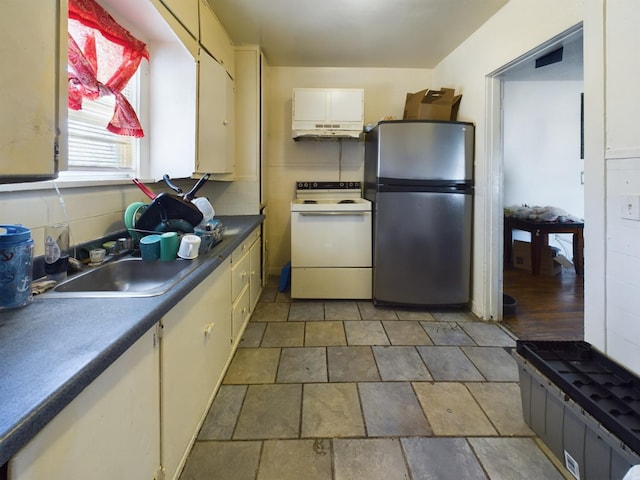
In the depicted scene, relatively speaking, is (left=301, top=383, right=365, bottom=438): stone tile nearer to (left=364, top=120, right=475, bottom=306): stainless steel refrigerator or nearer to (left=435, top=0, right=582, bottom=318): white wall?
(left=364, top=120, right=475, bottom=306): stainless steel refrigerator

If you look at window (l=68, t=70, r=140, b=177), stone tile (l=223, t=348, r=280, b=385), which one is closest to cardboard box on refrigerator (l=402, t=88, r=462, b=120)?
window (l=68, t=70, r=140, b=177)

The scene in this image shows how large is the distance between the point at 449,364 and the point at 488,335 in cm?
60

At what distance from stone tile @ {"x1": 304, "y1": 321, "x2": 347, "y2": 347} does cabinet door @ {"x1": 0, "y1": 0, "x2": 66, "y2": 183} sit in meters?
1.84

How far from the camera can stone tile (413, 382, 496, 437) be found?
1541 millimetres

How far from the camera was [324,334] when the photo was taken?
250cm

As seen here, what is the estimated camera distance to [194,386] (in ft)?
4.60

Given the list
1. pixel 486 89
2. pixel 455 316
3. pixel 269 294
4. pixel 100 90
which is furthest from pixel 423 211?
pixel 100 90

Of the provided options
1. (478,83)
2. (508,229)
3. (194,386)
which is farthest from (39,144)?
(508,229)

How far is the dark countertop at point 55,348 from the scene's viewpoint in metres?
0.54

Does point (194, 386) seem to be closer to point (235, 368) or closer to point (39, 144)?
point (235, 368)

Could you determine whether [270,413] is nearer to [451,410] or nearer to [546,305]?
[451,410]

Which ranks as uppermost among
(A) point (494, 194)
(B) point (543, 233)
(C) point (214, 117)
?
(C) point (214, 117)

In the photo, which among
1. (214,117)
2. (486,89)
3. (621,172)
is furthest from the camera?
(486,89)

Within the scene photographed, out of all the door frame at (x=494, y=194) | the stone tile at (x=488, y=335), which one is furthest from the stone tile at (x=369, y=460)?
the door frame at (x=494, y=194)
